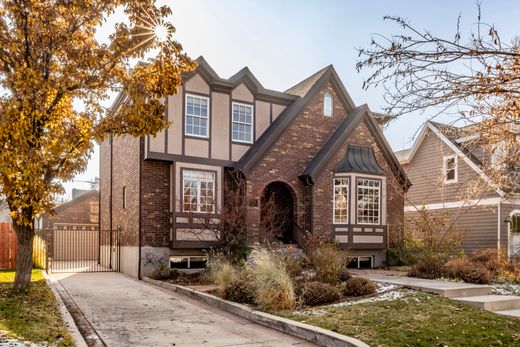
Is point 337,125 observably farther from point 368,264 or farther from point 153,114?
point 153,114

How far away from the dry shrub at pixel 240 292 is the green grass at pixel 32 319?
361cm

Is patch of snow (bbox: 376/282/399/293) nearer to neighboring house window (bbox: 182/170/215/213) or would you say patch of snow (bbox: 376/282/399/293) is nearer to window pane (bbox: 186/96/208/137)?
neighboring house window (bbox: 182/170/215/213)

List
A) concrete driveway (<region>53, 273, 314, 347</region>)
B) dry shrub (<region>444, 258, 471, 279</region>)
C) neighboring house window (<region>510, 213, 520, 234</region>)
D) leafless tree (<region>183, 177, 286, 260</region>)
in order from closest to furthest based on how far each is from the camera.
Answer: concrete driveway (<region>53, 273, 314, 347</region>) → dry shrub (<region>444, 258, 471, 279</region>) → leafless tree (<region>183, 177, 286, 260</region>) → neighboring house window (<region>510, 213, 520, 234</region>)

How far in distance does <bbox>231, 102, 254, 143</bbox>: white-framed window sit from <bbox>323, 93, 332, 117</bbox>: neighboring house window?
→ 11.0ft

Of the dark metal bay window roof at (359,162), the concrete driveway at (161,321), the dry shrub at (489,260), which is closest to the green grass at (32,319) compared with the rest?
the concrete driveway at (161,321)

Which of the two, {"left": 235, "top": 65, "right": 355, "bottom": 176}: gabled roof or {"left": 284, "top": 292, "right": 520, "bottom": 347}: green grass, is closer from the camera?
{"left": 284, "top": 292, "right": 520, "bottom": 347}: green grass

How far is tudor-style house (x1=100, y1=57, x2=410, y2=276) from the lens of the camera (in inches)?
653

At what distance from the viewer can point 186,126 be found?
17031 millimetres

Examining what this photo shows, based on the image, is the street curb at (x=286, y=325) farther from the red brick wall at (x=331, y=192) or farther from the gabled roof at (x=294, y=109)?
the red brick wall at (x=331, y=192)

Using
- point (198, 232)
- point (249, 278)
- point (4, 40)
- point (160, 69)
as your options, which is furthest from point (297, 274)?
point (4, 40)

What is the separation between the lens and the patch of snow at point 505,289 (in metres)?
10.8

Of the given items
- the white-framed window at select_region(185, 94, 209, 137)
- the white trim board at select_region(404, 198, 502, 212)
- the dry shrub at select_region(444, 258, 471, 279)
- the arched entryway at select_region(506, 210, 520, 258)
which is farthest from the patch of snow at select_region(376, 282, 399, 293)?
the arched entryway at select_region(506, 210, 520, 258)

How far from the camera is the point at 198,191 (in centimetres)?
1703

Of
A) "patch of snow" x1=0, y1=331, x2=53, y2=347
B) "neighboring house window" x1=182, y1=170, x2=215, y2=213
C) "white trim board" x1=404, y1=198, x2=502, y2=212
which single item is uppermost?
"neighboring house window" x1=182, y1=170, x2=215, y2=213
